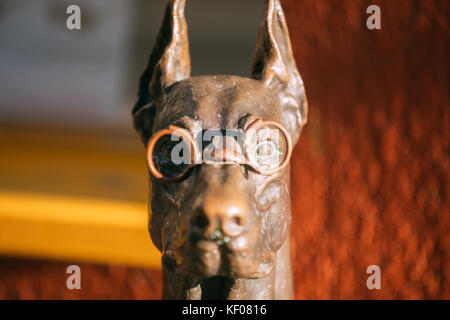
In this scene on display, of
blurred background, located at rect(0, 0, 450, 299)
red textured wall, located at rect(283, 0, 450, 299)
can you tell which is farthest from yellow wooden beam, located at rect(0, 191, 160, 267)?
red textured wall, located at rect(283, 0, 450, 299)

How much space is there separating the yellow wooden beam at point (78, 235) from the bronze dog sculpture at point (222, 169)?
363 mm

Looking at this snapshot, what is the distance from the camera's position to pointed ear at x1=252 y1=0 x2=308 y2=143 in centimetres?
60

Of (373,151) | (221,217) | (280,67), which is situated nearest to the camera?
(221,217)

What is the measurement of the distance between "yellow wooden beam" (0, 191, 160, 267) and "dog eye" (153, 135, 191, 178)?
0.45 m

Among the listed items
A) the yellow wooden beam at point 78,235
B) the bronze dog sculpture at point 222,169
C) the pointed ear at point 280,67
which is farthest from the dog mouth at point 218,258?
the yellow wooden beam at point 78,235

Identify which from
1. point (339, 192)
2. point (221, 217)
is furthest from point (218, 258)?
point (339, 192)

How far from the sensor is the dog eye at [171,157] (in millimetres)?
515

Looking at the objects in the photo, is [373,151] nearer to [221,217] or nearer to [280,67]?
[280,67]

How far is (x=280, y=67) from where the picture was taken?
1.99 ft

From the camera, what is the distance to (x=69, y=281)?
104 centimetres

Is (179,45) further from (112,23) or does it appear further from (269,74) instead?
(112,23)

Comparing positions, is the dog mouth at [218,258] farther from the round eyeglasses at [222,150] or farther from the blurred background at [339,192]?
the blurred background at [339,192]

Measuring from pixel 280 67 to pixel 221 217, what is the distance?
25cm
